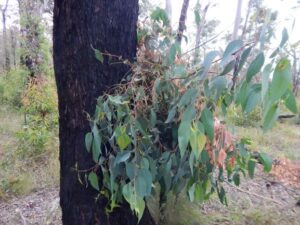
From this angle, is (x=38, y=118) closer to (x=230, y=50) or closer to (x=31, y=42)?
(x=31, y=42)

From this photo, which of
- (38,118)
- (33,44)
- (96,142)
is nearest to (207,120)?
(96,142)

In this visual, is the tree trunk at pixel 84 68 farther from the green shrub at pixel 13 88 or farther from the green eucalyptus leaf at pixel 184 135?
the green shrub at pixel 13 88

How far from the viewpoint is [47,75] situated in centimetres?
575

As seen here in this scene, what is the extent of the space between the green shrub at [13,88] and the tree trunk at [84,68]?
5056 millimetres

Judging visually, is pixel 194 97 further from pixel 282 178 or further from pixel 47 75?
pixel 47 75

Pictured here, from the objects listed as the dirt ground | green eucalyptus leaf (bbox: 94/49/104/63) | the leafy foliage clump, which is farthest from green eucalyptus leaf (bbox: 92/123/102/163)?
the dirt ground

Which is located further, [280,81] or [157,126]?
[157,126]

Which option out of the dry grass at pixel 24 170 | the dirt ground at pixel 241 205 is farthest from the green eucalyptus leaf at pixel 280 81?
the dry grass at pixel 24 170

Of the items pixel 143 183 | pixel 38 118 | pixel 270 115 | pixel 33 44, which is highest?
pixel 33 44

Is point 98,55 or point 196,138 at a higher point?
point 98,55

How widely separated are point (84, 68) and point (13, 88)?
583 cm

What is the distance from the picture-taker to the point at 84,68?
112 cm

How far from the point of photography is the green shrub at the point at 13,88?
6.03 meters

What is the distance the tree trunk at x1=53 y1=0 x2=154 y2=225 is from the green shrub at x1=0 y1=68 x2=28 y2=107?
506cm
